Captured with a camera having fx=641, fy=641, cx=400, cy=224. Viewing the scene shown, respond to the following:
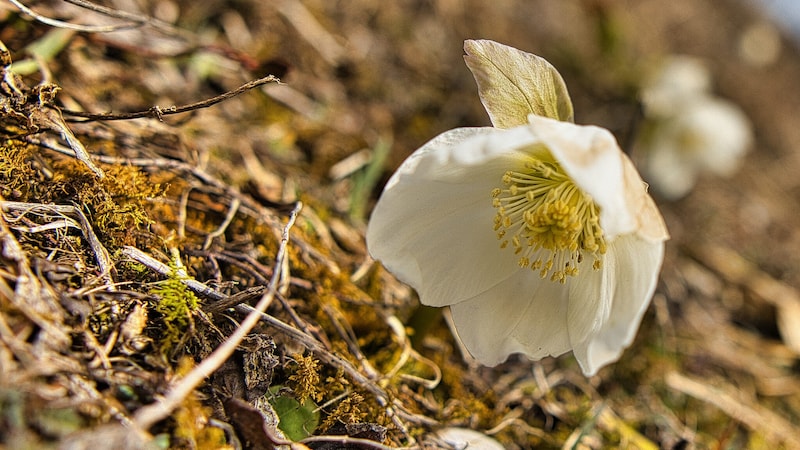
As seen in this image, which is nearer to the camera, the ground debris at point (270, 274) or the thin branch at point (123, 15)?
the ground debris at point (270, 274)

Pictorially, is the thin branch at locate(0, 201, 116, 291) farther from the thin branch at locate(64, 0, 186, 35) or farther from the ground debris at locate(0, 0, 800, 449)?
the thin branch at locate(64, 0, 186, 35)

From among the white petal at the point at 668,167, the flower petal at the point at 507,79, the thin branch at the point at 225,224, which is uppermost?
the flower petal at the point at 507,79

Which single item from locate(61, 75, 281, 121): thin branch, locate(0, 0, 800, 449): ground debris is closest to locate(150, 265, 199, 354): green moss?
locate(0, 0, 800, 449): ground debris

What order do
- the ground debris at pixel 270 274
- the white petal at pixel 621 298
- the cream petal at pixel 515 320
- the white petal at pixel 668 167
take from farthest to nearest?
1. the white petal at pixel 668 167
2. the cream petal at pixel 515 320
3. the white petal at pixel 621 298
4. the ground debris at pixel 270 274

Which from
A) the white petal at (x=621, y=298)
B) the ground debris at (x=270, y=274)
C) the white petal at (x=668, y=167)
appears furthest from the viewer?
the white petal at (x=668, y=167)

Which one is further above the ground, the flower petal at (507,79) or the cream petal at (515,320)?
the flower petal at (507,79)

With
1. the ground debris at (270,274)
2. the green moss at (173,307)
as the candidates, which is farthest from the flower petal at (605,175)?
the green moss at (173,307)

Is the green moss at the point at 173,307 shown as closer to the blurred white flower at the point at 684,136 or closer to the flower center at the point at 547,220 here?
the flower center at the point at 547,220
